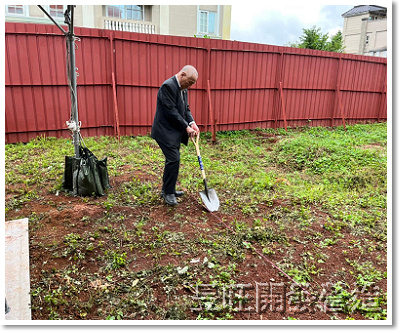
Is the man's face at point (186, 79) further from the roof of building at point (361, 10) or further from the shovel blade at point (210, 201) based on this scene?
the roof of building at point (361, 10)

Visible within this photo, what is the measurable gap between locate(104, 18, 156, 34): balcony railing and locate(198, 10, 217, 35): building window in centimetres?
264

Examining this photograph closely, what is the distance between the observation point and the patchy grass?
89.8 inches

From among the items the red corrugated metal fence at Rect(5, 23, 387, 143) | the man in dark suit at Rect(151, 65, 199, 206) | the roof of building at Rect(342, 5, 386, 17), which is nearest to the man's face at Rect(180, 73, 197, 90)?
the man in dark suit at Rect(151, 65, 199, 206)

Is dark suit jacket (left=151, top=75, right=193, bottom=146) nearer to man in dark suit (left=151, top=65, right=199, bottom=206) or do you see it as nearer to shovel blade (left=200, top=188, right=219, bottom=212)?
man in dark suit (left=151, top=65, right=199, bottom=206)

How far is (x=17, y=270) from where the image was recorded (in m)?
2.49

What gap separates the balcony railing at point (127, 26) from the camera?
46.2 feet

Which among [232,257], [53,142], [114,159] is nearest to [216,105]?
[114,159]

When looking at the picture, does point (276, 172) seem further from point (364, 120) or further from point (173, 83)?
point (364, 120)

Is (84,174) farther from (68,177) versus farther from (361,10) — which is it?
(361,10)

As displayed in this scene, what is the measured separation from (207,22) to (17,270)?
16204mm

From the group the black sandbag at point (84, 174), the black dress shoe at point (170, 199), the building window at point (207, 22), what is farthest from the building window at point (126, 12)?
the black dress shoe at point (170, 199)

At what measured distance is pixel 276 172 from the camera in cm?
567

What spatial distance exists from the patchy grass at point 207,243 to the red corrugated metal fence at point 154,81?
149 cm

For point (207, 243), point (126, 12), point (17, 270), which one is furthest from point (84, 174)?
point (126, 12)
